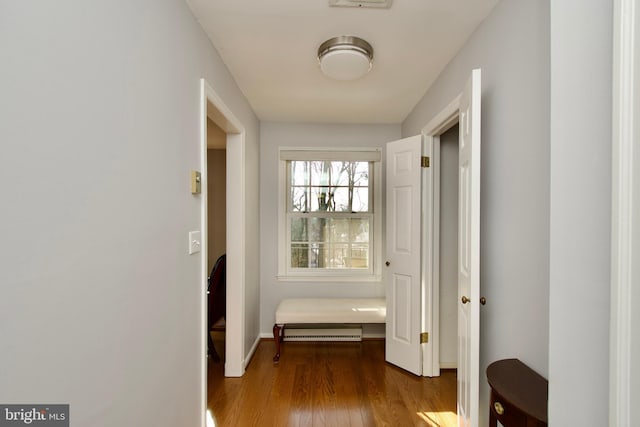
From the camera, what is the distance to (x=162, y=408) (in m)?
1.30

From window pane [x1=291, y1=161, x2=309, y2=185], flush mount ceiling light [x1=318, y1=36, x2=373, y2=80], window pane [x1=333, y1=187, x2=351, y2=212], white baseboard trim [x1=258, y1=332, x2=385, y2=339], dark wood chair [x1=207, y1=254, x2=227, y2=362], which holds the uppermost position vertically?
flush mount ceiling light [x1=318, y1=36, x2=373, y2=80]

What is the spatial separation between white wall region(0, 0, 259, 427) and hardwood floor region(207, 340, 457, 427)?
776mm

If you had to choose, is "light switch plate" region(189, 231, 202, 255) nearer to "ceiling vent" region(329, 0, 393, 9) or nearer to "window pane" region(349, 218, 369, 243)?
"ceiling vent" region(329, 0, 393, 9)

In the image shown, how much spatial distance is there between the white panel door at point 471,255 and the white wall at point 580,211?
677 millimetres

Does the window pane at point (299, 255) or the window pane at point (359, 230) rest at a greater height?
the window pane at point (359, 230)

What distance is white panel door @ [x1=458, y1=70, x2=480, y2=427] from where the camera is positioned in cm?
143

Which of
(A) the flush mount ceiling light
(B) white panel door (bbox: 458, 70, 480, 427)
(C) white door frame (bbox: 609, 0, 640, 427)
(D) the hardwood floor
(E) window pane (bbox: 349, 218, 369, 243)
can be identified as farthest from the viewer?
(E) window pane (bbox: 349, 218, 369, 243)

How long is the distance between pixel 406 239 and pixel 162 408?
2.13 metres

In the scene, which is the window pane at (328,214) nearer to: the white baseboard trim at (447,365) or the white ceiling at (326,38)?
the white ceiling at (326,38)

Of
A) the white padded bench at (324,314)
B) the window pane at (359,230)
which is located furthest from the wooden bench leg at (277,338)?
the window pane at (359,230)

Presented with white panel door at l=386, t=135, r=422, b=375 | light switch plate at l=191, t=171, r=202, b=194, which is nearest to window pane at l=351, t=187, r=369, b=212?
white panel door at l=386, t=135, r=422, b=375

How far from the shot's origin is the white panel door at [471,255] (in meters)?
1.43

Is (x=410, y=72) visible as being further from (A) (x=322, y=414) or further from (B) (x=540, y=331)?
(A) (x=322, y=414)

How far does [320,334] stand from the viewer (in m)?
3.33
